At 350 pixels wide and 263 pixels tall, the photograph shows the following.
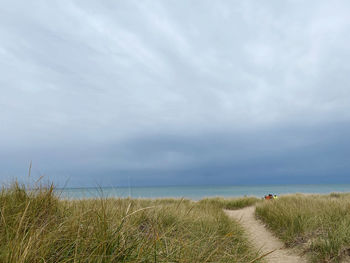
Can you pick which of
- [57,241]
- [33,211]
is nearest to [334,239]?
[57,241]

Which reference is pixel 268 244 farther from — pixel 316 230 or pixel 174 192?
pixel 174 192

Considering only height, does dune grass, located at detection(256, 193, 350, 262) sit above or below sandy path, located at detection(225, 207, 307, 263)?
above

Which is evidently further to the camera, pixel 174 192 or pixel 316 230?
pixel 174 192

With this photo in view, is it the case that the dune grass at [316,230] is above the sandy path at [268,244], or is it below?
above

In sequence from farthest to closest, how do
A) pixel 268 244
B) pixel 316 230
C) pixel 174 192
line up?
pixel 174 192 < pixel 268 244 < pixel 316 230

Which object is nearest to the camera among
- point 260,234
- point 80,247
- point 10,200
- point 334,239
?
point 80,247

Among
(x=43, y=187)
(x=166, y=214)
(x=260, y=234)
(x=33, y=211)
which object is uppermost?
(x=43, y=187)

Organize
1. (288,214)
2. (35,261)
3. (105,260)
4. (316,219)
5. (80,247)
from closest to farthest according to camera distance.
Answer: (35,261)
(105,260)
(80,247)
(316,219)
(288,214)

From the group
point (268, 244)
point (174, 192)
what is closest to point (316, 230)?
point (268, 244)

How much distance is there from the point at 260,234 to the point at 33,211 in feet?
22.8

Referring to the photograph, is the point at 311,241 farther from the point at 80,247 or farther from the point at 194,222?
the point at 80,247

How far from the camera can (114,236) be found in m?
→ 2.19

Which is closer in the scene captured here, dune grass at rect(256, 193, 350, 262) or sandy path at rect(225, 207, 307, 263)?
dune grass at rect(256, 193, 350, 262)

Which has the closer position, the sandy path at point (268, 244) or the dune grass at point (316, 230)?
the dune grass at point (316, 230)
